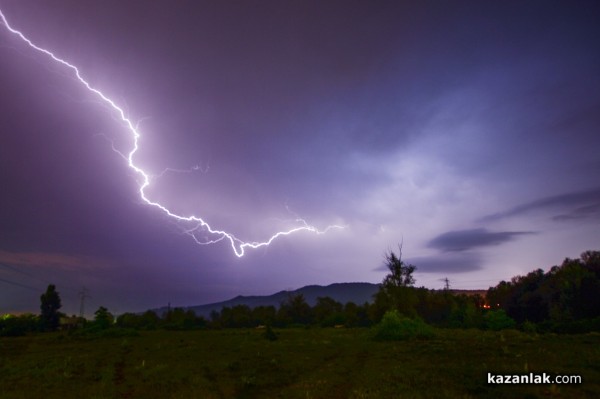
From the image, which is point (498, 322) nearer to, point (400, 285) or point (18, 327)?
point (400, 285)

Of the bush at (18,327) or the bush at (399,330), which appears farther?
the bush at (18,327)

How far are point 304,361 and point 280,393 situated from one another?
8.58 metres

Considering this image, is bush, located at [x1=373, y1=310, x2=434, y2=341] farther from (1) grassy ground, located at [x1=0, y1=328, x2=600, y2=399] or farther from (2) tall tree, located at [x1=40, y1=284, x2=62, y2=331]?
(2) tall tree, located at [x1=40, y1=284, x2=62, y2=331]

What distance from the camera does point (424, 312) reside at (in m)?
76.2

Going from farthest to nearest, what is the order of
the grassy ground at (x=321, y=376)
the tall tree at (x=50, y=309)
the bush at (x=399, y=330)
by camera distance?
the tall tree at (x=50, y=309) → the bush at (x=399, y=330) → the grassy ground at (x=321, y=376)

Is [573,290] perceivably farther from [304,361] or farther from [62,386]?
[62,386]

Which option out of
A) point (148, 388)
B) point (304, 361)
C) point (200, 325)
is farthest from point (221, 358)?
point (200, 325)

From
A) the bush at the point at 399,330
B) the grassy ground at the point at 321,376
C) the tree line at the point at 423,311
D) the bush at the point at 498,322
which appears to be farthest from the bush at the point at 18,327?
the bush at the point at 498,322

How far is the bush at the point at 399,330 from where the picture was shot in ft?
107

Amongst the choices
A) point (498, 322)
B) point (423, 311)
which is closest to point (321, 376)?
point (498, 322)

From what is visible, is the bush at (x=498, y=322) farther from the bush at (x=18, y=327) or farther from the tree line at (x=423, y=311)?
the bush at (x=18, y=327)

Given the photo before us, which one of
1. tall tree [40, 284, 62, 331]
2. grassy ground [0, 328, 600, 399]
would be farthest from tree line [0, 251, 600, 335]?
grassy ground [0, 328, 600, 399]

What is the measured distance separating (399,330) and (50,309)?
259 ft

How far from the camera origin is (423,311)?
7625 cm
